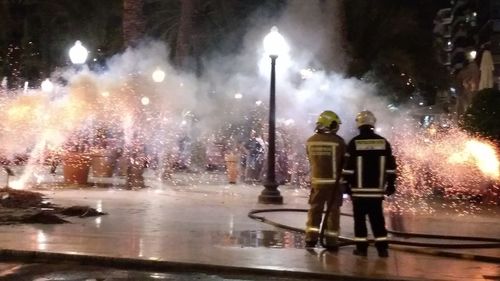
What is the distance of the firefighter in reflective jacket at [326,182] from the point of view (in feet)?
31.4

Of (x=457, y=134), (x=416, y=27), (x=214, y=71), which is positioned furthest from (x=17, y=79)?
(x=457, y=134)

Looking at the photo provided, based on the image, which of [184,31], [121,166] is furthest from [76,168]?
[184,31]

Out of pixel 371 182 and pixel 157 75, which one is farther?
pixel 157 75

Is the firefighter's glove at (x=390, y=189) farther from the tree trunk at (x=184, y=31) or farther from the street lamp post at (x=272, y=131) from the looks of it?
the tree trunk at (x=184, y=31)

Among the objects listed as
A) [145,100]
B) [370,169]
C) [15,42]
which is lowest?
[370,169]

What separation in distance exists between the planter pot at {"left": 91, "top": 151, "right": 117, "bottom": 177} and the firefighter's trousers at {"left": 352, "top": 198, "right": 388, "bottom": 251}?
41.8 feet

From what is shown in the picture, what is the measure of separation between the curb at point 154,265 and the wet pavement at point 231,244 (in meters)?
0.01

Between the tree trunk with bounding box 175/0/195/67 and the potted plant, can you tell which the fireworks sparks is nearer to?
the potted plant

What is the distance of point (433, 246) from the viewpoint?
980 cm

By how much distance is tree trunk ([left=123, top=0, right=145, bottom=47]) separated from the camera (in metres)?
23.1

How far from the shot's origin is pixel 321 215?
9.73m

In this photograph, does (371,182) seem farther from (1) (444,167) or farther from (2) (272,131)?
(1) (444,167)

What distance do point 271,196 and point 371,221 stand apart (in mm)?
6532

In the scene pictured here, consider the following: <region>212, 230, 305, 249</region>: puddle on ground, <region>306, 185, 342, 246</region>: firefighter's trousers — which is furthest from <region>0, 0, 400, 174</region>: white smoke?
<region>306, 185, 342, 246</region>: firefighter's trousers
